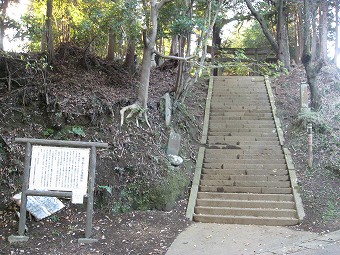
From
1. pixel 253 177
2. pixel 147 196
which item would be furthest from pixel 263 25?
pixel 147 196

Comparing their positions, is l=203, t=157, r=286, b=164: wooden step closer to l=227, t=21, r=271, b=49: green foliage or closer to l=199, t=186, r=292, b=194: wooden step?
l=199, t=186, r=292, b=194: wooden step

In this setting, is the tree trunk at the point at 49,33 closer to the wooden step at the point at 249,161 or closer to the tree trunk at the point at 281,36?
the wooden step at the point at 249,161

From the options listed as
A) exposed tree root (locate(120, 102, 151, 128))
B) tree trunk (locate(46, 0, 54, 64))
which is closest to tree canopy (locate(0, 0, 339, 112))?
tree trunk (locate(46, 0, 54, 64))

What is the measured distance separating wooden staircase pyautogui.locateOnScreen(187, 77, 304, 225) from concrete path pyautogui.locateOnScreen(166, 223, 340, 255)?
59 centimetres

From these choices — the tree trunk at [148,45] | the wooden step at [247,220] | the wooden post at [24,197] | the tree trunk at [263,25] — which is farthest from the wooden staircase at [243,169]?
the tree trunk at [263,25]

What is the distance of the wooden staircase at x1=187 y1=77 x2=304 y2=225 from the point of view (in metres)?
7.68

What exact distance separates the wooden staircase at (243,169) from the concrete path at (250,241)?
1.95 ft

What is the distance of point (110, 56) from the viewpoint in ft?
41.7

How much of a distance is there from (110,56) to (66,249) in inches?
339

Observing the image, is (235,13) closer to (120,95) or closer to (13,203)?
(120,95)

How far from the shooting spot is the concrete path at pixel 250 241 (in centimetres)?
559

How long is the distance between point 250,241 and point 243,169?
355 centimetres

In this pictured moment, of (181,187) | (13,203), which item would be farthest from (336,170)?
(13,203)

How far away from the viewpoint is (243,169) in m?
9.51
